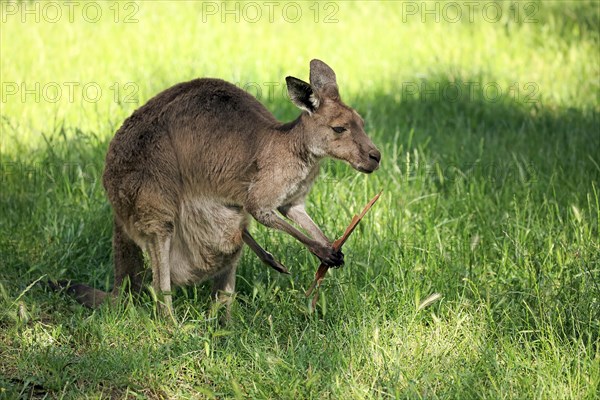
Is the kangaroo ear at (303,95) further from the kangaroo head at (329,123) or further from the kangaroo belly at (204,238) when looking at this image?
the kangaroo belly at (204,238)

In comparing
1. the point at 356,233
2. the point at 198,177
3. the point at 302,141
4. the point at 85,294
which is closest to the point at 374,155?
the point at 302,141

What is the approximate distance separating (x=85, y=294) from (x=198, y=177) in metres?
0.89

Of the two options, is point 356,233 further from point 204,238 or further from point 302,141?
point 302,141

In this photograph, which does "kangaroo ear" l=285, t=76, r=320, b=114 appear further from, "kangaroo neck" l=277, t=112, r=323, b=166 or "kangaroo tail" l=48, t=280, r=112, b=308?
"kangaroo tail" l=48, t=280, r=112, b=308

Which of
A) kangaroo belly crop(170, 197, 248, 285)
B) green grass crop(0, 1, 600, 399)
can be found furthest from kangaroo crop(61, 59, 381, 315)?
green grass crop(0, 1, 600, 399)

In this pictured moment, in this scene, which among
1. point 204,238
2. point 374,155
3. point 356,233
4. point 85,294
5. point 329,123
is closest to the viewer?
point 374,155

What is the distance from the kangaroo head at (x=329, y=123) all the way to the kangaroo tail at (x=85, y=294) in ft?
4.72

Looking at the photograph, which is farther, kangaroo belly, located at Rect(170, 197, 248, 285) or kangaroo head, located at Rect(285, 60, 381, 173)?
kangaroo belly, located at Rect(170, 197, 248, 285)

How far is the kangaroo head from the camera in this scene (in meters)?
4.32

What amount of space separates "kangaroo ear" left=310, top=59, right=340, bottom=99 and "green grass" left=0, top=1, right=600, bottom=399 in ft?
3.27

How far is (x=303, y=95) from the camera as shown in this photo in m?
Answer: 4.44

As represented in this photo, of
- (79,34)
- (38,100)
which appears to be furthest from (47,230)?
(79,34)

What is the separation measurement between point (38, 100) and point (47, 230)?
2436 millimetres

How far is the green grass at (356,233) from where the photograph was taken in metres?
4.27
